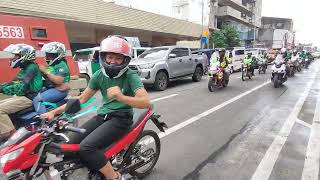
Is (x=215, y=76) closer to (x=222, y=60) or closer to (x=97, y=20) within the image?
(x=222, y=60)

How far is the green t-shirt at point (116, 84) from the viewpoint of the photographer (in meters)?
3.54

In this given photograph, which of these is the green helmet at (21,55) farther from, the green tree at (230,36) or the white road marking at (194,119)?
the green tree at (230,36)

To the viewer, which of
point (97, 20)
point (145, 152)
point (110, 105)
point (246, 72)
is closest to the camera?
point (110, 105)

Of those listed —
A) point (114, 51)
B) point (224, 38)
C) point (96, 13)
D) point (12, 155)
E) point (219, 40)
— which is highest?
point (96, 13)

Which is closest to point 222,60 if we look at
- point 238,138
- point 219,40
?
point 238,138

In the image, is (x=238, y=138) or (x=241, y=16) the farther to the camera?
(x=241, y=16)

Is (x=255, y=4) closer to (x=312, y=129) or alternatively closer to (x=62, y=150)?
(x=312, y=129)

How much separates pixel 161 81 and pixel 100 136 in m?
10.6

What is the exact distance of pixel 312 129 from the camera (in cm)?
727

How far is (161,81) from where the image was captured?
14.0 m

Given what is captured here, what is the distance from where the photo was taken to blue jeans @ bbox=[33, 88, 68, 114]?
5199 millimetres

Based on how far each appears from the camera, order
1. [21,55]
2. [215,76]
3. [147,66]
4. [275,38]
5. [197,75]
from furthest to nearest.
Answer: [275,38] → [197,75] → [147,66] → [215,76] → [21,55]

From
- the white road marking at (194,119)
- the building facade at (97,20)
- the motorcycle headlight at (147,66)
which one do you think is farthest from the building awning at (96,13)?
the white road marking at (194,119)

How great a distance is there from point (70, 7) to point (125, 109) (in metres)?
19.6
